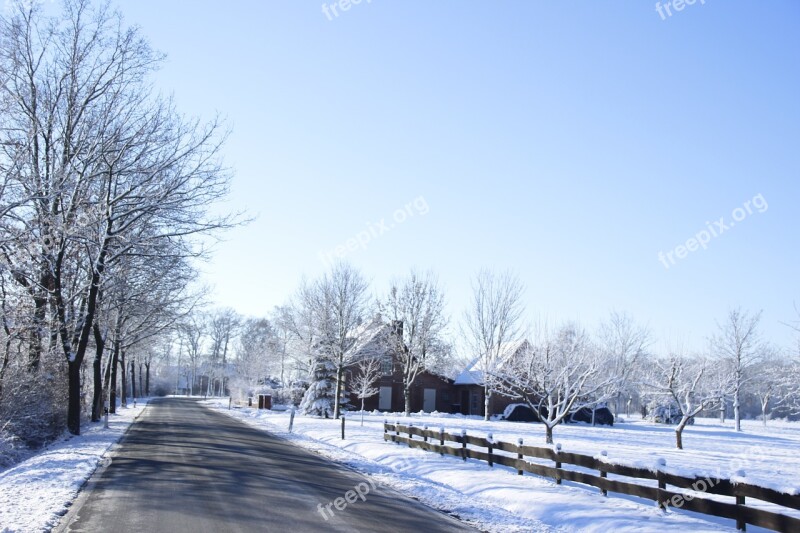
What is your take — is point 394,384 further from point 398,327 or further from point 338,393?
point 338,393

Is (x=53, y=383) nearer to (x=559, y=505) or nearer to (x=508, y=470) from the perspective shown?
(x=508, y=470)

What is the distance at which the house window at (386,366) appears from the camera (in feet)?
176

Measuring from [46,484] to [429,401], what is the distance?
156ft

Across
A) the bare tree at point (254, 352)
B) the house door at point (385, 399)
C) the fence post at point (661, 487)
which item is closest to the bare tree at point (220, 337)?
the bare tree at point (254, 352)

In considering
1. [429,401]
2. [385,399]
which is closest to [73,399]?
[385,399]

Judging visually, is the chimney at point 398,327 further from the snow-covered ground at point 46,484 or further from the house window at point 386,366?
the snow-covered ground at point 46,484

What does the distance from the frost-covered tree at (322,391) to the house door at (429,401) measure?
55.0 feet

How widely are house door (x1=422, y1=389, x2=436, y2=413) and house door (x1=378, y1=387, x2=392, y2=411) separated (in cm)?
384

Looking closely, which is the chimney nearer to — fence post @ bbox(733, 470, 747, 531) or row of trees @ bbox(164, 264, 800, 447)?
row of trees @ bbox(164, 264, 800, 447)

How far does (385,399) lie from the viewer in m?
54.8

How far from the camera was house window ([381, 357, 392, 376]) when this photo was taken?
5359 cm

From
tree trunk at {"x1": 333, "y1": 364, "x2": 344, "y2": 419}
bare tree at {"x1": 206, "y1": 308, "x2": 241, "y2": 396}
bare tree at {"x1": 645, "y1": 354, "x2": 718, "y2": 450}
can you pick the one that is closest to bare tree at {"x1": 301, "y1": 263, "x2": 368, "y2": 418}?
tree trunk at {"x1": 333, "y1": 364, "x2": 344, "y2": 419}

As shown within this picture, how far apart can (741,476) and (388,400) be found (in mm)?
46381

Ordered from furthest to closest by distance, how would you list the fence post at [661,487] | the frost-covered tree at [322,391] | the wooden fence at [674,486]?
1. the frost-covered tree at [322,391]
2. the fence post at [661,487]
3. the wooden fence at [674,486]
